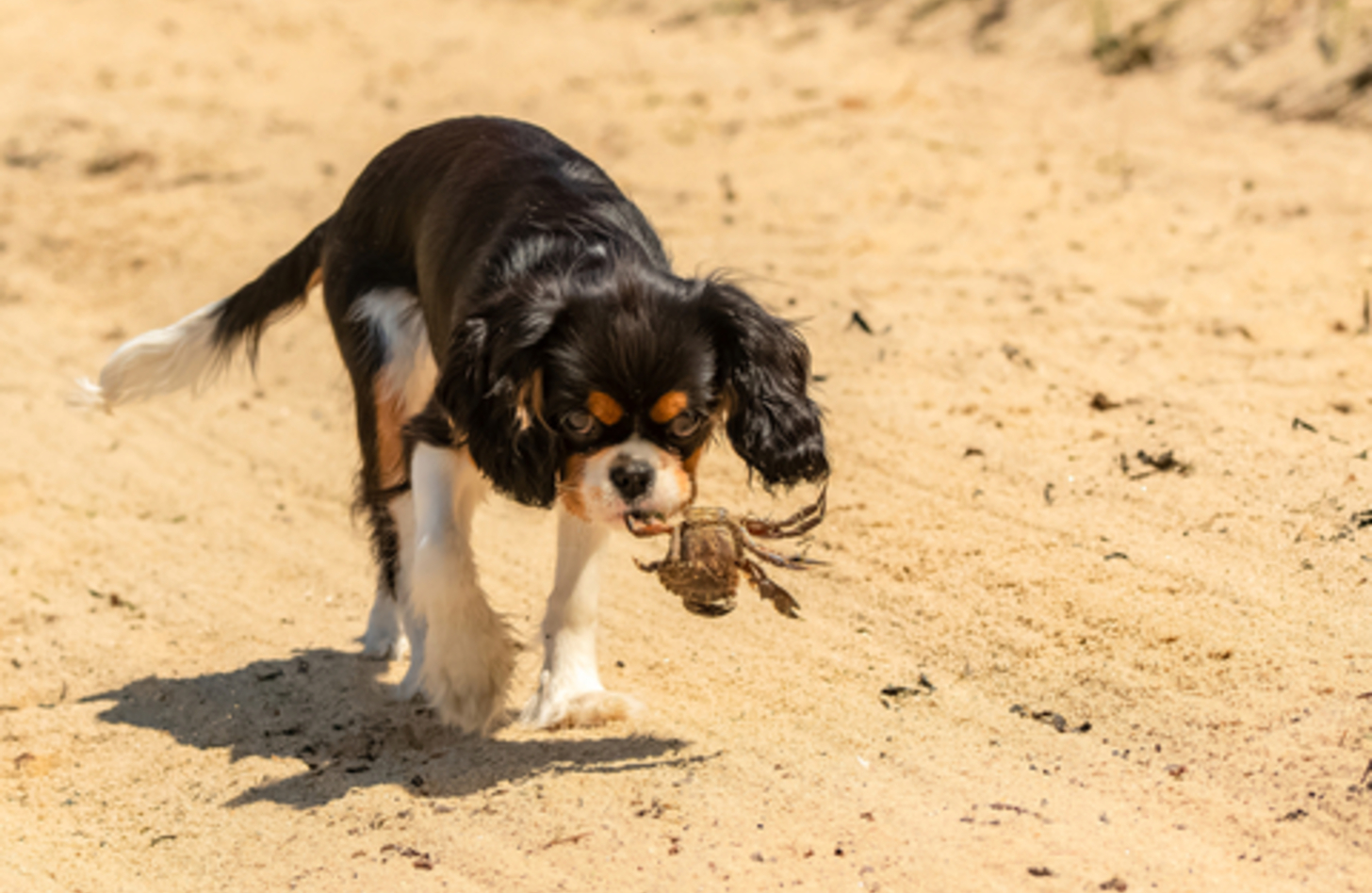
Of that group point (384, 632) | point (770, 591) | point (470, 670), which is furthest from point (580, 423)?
point (384, 632)

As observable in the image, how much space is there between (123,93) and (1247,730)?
11.2 meters

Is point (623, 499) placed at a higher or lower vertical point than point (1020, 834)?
higher

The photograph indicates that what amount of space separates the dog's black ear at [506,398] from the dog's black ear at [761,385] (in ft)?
1.54

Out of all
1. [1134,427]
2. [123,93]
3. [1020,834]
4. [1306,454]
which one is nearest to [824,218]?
[1134,427]

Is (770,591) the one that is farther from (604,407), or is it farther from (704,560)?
(604,407)

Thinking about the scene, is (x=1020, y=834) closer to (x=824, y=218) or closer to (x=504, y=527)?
(x=504, y=527)

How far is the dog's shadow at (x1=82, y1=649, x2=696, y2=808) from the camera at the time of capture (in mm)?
4418

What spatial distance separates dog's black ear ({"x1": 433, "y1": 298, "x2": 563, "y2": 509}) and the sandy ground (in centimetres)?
87

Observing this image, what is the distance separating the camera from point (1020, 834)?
12.0 ft

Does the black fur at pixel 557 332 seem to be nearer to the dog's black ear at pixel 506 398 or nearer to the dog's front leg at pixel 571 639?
the dog's black ear at pixel 506 398

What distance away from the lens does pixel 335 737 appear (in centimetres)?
498

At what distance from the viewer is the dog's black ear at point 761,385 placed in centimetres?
416

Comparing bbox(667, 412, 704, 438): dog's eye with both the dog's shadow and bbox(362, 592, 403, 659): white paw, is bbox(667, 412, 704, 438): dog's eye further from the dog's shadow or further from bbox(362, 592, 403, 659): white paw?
bbox(362, 592, 403, 659): white paw

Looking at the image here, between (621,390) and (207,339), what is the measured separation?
105 inches
